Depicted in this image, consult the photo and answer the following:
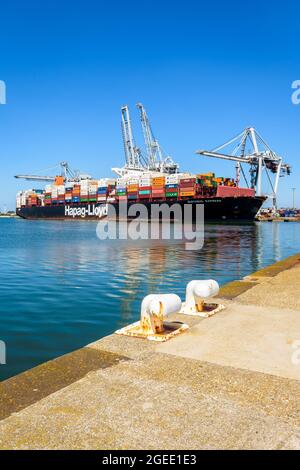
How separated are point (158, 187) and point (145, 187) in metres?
3.51

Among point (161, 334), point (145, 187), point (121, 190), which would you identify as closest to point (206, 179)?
point (145, 187)

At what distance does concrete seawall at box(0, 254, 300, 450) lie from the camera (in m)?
3.08

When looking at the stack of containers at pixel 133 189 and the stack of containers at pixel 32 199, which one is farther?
the stack of containers at pixel 32 199

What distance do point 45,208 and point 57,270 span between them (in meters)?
101

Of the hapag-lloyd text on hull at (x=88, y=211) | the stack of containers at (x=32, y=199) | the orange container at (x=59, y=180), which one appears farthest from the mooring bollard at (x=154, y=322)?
the orange container at (x=59, y=180)

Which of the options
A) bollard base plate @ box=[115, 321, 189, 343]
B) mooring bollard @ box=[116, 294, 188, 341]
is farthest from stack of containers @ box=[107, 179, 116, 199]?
mooring bollard @ box=[116, 294, 188, 341]

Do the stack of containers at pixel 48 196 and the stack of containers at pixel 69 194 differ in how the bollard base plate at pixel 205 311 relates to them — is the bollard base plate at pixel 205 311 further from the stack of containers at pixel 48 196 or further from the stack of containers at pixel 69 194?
the stack of containers at pixel 48 196

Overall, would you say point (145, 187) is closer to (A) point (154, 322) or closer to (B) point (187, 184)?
(B) point (187, 184)

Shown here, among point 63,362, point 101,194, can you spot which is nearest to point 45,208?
point 101,194

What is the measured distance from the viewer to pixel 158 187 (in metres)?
83.7

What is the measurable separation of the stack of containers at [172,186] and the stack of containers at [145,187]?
453cm

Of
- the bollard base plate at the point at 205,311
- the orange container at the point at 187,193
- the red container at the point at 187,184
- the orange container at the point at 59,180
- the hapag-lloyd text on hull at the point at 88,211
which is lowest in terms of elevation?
the bollard base plate at the point at 205,311

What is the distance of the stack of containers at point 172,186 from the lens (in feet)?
264
